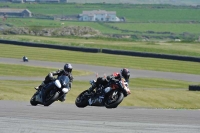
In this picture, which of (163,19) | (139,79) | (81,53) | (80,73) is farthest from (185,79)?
(163,19)

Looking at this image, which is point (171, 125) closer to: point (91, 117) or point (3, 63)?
point (91, 117)

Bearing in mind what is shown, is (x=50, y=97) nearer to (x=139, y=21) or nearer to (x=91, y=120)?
(x=91, y=120)

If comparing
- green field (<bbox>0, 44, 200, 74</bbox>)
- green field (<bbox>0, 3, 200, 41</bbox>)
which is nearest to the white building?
green field (<bbox>0, 3, 200, 41</bbox>)

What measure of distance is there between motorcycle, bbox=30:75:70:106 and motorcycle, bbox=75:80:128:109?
30.8 inches

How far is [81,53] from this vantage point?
61.6m

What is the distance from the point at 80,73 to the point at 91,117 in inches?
1179

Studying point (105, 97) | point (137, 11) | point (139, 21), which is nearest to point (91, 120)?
point (105, 97)

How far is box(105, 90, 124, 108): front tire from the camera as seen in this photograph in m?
20.5

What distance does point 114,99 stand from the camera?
67.9 ft

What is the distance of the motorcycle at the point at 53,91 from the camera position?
20922mm

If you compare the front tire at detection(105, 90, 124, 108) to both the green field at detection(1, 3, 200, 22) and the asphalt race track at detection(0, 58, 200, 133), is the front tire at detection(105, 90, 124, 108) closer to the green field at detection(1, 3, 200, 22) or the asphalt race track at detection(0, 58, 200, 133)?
the asphalt race track at detection(0, 58, 200, 133)

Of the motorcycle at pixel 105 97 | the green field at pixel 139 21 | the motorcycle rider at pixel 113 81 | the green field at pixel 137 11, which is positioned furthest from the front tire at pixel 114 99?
the green field at pixel 137 11

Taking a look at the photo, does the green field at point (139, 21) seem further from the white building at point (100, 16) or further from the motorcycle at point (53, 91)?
the motorcycle at point (53, 91)

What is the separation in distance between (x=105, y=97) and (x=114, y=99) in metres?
0.45
